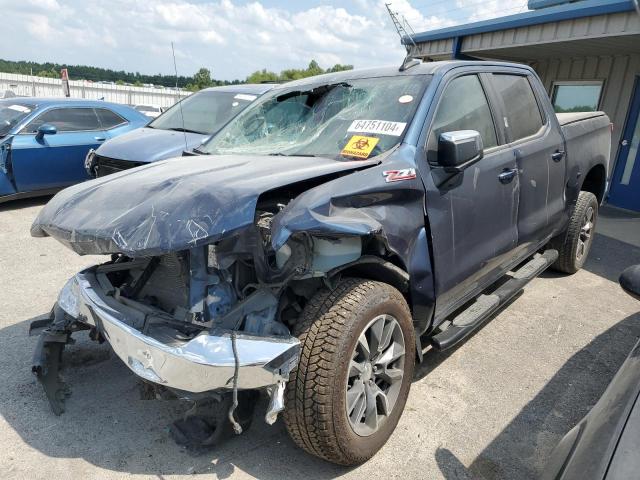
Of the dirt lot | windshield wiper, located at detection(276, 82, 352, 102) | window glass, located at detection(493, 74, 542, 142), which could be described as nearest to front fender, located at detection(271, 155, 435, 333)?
the dirt lot

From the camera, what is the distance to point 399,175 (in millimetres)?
2637

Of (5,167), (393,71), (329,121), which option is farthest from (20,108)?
(393,71)

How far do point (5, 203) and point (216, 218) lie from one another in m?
7.17

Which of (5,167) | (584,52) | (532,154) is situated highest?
(584,52)

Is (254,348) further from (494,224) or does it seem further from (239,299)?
(494,224)

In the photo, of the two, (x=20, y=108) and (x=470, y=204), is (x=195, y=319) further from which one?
(x=20, y=108)

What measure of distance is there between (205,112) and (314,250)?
5.72m

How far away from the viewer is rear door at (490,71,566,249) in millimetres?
3748

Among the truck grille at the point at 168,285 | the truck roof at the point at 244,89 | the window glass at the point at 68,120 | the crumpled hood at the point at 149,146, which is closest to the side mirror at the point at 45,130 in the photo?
the window glass at the point at 68,120

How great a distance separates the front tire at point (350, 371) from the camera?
2268 mm

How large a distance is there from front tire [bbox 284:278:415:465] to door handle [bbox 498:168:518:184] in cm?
131

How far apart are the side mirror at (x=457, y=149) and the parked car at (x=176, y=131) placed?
11.8 feet

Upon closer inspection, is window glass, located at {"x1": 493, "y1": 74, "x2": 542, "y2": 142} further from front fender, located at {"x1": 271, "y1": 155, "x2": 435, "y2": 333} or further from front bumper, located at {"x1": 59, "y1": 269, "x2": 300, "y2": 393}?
front bumper, located at {"x1": 59, "y1": 269, "x2": 300, "y2": 393}

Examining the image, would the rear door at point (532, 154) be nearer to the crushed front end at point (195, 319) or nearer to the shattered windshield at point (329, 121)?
the shattered windshield at point (329, 121)
